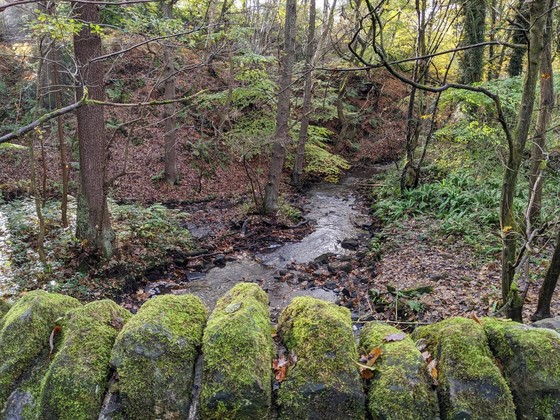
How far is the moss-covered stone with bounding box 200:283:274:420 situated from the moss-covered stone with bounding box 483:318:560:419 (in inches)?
53.2

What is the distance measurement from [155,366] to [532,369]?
80.9 inches

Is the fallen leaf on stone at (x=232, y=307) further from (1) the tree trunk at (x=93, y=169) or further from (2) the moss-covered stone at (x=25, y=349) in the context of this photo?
(1) the tree trunk at (x=93, y=169)

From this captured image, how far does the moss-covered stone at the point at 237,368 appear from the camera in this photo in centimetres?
203

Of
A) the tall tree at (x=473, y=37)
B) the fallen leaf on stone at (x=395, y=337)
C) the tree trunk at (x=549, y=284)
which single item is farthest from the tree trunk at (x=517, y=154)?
the tall tree at (x=473, y=37)

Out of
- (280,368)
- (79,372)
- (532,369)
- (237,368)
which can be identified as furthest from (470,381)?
(79,372)

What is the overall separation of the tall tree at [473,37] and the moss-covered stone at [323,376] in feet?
46.3

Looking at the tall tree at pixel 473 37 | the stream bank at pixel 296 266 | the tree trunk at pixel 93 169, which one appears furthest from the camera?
the tall tree at pixel 473 37

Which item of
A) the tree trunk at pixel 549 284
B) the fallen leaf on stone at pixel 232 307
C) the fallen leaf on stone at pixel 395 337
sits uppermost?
the fallen leaf on stone at pixel 232 307

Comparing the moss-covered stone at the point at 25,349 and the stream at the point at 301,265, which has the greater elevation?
the moss-covered stone at the point at 25,349

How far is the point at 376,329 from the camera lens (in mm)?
2584

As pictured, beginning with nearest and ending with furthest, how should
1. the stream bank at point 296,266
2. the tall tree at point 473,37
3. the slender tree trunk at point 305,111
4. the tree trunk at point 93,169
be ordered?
the stream bank at point 296,266 < the tree trunk at point 93,169 < the tall tree at point 473,37 < the slender tree trunk at point 305,111

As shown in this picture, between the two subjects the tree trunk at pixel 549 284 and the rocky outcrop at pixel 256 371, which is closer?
the rocky outcrop at pixel 256 371

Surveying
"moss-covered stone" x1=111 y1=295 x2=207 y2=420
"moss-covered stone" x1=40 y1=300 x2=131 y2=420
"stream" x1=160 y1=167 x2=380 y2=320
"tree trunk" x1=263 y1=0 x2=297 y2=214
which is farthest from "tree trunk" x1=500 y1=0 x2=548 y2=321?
"tree trunk" x1=263 y1=0 x2=297 y2=214

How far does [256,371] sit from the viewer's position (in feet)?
6.87
